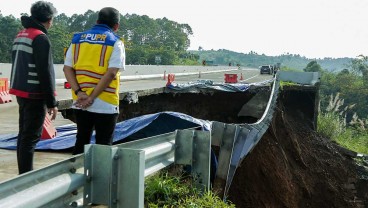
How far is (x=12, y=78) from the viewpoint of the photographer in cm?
436

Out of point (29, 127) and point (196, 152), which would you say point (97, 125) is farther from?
point (196, 152)

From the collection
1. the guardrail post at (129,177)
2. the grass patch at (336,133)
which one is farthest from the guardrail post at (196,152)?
the grass patch at (336,133)

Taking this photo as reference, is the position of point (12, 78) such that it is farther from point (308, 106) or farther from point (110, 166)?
point (308, 106)

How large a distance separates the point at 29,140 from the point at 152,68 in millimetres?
36969

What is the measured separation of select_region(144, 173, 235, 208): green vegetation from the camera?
4445mm

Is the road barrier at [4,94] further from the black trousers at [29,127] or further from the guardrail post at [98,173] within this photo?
the guardrail post at [98,173]

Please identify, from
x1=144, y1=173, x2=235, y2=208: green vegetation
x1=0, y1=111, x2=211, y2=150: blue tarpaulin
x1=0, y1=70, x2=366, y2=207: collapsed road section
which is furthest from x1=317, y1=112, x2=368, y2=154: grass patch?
x1=144, y1=173, x2=235, y2=208: green vegetation

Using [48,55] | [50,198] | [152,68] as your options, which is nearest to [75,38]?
[48,55]

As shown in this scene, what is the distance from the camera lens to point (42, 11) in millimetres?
4273

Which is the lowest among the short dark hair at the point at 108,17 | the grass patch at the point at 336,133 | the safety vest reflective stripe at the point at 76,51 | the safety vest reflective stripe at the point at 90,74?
the grass patch at the point at 336,133

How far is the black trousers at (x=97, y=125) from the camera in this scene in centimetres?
453

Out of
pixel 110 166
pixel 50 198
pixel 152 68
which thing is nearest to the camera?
pixel 50 198

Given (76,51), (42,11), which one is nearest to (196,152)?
(76,51)

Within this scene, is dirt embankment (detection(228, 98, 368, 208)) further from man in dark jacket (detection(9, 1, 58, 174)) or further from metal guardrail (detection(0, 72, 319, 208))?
man in dark jacket (detection(9, 1, 58, 174))
